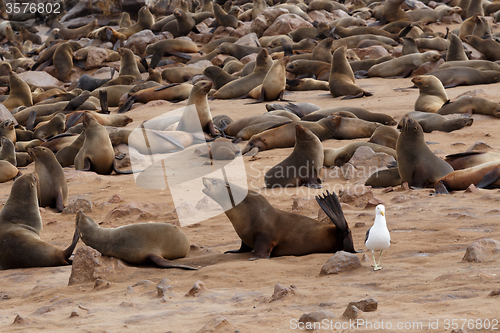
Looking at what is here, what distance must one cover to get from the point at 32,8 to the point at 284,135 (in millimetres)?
24558

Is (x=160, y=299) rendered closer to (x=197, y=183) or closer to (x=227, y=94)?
(x=197, y=183)

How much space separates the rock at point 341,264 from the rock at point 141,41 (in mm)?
16575

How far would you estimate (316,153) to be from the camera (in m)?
6.40

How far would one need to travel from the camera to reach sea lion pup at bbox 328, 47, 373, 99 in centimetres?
1094

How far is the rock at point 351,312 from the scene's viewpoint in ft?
7.37

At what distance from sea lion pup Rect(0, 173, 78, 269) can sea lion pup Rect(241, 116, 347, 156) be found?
3.77m

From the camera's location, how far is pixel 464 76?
11.0 metres

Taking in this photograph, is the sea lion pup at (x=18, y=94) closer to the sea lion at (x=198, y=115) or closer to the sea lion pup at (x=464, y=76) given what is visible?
the sea lion at (x=198, y=115)

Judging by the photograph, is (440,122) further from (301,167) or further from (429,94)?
(301,167)

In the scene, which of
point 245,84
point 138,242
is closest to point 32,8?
point 245,84

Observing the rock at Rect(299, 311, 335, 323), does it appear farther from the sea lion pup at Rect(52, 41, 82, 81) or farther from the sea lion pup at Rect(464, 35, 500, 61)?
the sea lion pup at Rect(52, 41, 82, 81)

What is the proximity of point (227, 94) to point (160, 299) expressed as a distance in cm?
924

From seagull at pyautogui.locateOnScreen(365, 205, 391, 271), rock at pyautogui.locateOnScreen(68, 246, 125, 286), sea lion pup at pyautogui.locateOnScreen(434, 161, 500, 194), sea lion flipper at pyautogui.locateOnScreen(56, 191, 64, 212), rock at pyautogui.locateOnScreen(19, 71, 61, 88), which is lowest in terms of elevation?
rock at pyautogui.locateOnScreen(19, 71, 61, 88)

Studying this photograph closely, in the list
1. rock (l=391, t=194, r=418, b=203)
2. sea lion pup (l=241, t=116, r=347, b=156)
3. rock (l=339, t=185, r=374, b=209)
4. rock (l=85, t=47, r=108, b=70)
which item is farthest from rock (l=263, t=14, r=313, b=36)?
rock (l=391, t=194, r=418, b=203)
